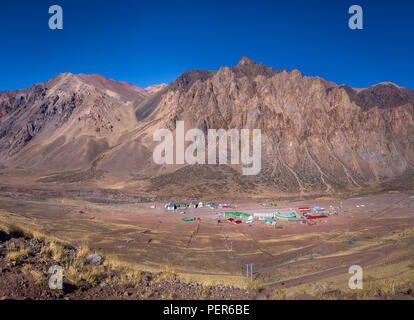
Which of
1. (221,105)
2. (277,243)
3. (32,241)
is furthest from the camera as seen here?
(221,105)

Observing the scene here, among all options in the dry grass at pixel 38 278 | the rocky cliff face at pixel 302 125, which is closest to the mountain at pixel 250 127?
the rocky cliff face at pixel 302 125

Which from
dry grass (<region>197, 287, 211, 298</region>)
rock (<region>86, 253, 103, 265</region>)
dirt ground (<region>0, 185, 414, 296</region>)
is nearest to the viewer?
dry grass (<region>197, 287, 211, 298</region>)

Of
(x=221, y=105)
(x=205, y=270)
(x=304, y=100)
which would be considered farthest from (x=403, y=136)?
(x=205, y=270)

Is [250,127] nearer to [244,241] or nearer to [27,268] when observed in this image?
[244,241]

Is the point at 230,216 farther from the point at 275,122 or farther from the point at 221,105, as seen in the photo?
the point at 221,105

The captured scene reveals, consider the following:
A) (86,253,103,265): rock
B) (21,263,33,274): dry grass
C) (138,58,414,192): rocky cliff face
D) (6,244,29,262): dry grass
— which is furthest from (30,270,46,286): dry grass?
(138,58,414,192): rocky cliff face

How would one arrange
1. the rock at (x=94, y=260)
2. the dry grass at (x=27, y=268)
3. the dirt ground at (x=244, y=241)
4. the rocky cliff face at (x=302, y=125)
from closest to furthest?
the dry grass at (x=27, y=268) < the rock at (x=94, y=260) < the dirt ground at (x=244, y=241) < the rocky cliff face at (x=302, y=125)

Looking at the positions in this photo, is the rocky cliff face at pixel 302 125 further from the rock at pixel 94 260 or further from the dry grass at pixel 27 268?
the dry grass at pixel 27 268

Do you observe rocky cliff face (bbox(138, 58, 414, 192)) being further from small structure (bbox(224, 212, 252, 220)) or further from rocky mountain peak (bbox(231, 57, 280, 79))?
small structure (bbox(224, 212, 252, 220))
